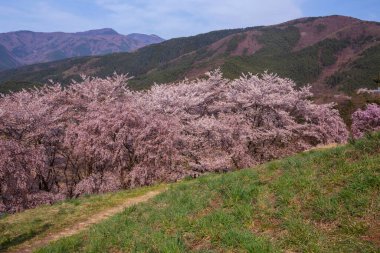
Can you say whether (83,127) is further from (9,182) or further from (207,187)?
(207,187)

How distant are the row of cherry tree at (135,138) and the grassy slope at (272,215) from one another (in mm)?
12583

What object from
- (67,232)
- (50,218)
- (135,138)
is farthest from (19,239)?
(135,138)

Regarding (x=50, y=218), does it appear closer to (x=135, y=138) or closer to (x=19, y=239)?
(x=19, y=239)

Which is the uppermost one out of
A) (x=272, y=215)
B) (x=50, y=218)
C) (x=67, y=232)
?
(x=272, y=215)

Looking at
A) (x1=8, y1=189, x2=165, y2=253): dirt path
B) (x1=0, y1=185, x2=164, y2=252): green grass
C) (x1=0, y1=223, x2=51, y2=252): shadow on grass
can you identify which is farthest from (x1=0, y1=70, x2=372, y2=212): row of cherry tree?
(x1=0, y1=223, x2=51, y2=252): shadow on grass

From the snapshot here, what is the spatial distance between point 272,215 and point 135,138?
16452 millimetres

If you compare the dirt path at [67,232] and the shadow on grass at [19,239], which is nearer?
the dirt path at [67,232]

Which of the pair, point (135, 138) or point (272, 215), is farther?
point (135, 138)

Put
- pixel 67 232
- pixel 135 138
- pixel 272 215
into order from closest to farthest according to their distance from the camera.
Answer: pixel 272 215
pixel 67 232
pixel 135 138

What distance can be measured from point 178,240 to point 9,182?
17484mm

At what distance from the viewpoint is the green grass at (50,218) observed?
12.2m

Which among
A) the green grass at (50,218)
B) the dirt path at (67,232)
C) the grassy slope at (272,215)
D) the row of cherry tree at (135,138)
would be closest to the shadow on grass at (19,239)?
the green grass at (50,218)

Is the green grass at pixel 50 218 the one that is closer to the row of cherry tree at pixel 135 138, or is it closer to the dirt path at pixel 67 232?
Answer: the dirt path at pixel 67 232

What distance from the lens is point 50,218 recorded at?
46.4 feet
